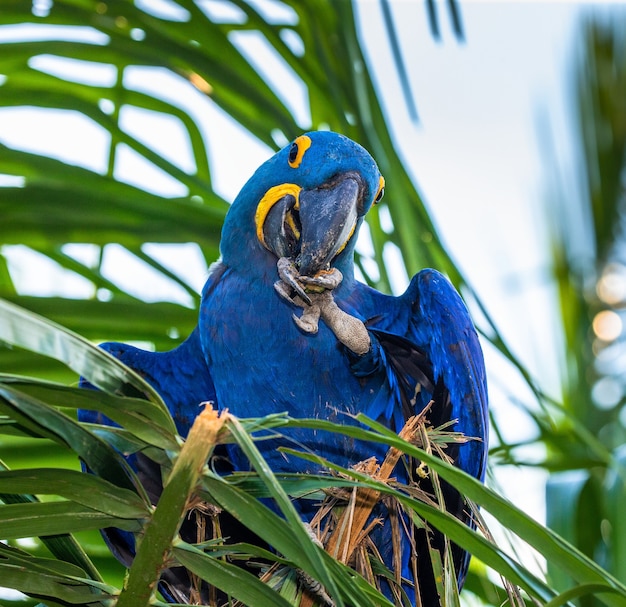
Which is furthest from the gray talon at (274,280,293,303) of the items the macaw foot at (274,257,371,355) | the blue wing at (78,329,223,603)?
the blue wing at (78,329,223,603)

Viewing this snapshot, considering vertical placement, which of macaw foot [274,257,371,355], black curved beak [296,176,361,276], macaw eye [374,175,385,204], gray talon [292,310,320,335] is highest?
macaw eye [374,175,385,204]

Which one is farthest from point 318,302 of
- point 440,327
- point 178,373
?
point 178,373

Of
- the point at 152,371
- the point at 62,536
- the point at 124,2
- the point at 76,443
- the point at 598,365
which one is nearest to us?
the point at 76,443

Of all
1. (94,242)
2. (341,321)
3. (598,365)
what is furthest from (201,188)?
(598,365)

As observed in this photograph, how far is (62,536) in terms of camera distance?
0.90m

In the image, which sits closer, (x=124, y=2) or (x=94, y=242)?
(x=94, y=242)

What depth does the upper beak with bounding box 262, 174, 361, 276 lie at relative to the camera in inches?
60.3

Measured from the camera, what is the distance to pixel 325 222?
1.55 meters

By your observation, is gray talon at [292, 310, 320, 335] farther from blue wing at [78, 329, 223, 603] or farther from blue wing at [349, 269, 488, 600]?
blue wing at [78, 329, 223, 603]

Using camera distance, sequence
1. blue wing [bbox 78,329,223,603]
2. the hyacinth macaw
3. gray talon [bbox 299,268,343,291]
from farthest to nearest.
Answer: blue wing [bbox 78,329,223,603] < the hyacinth macaw < gray talon [bbox 299,268,343,291]

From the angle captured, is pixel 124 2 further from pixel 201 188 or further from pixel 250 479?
pixel 250 479

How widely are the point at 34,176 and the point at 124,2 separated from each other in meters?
0.38

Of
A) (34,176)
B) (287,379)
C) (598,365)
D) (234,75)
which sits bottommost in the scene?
(287,379)

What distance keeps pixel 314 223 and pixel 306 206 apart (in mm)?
62
